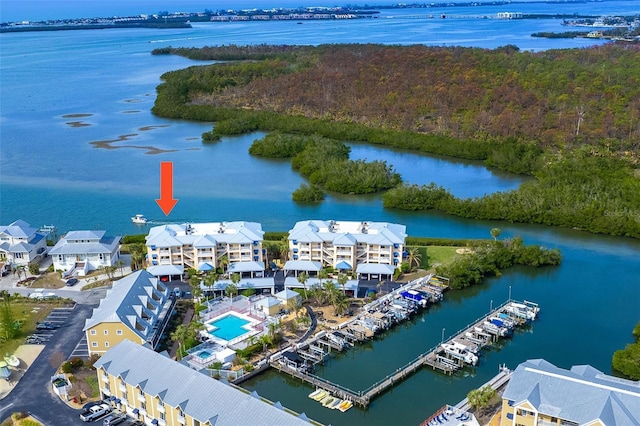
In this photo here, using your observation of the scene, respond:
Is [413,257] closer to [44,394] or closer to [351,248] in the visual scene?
[351,248]

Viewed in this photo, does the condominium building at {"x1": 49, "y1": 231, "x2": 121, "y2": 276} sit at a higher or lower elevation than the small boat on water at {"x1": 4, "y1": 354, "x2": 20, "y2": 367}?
higher

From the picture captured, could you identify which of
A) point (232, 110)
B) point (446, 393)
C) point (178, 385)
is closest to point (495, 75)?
point (232, 110)

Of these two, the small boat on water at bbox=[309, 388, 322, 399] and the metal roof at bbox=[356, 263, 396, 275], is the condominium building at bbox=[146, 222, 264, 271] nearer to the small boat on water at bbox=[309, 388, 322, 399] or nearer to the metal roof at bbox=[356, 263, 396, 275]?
the metal roof at bbox=[356, 263, 396, 275]

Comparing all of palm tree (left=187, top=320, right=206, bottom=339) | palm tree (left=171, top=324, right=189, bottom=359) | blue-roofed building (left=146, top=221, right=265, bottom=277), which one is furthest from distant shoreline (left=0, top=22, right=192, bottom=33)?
palm tree (left=171, top=324, right=189, bottom=359)

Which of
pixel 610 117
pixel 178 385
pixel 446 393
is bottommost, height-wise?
pixel 446 393

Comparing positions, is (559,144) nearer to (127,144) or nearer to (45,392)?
(127,144)

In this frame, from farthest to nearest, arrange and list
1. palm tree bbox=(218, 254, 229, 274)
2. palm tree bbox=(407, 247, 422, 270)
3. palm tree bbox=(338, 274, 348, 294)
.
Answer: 1. palm tree bbox=(407, 247, 422, 270)
2. palm tree bbox=(218, 254, 229, 274)
3. palm tree bbox=(338, 274, 348, 294)

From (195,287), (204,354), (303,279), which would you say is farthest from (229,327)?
(303,279)
